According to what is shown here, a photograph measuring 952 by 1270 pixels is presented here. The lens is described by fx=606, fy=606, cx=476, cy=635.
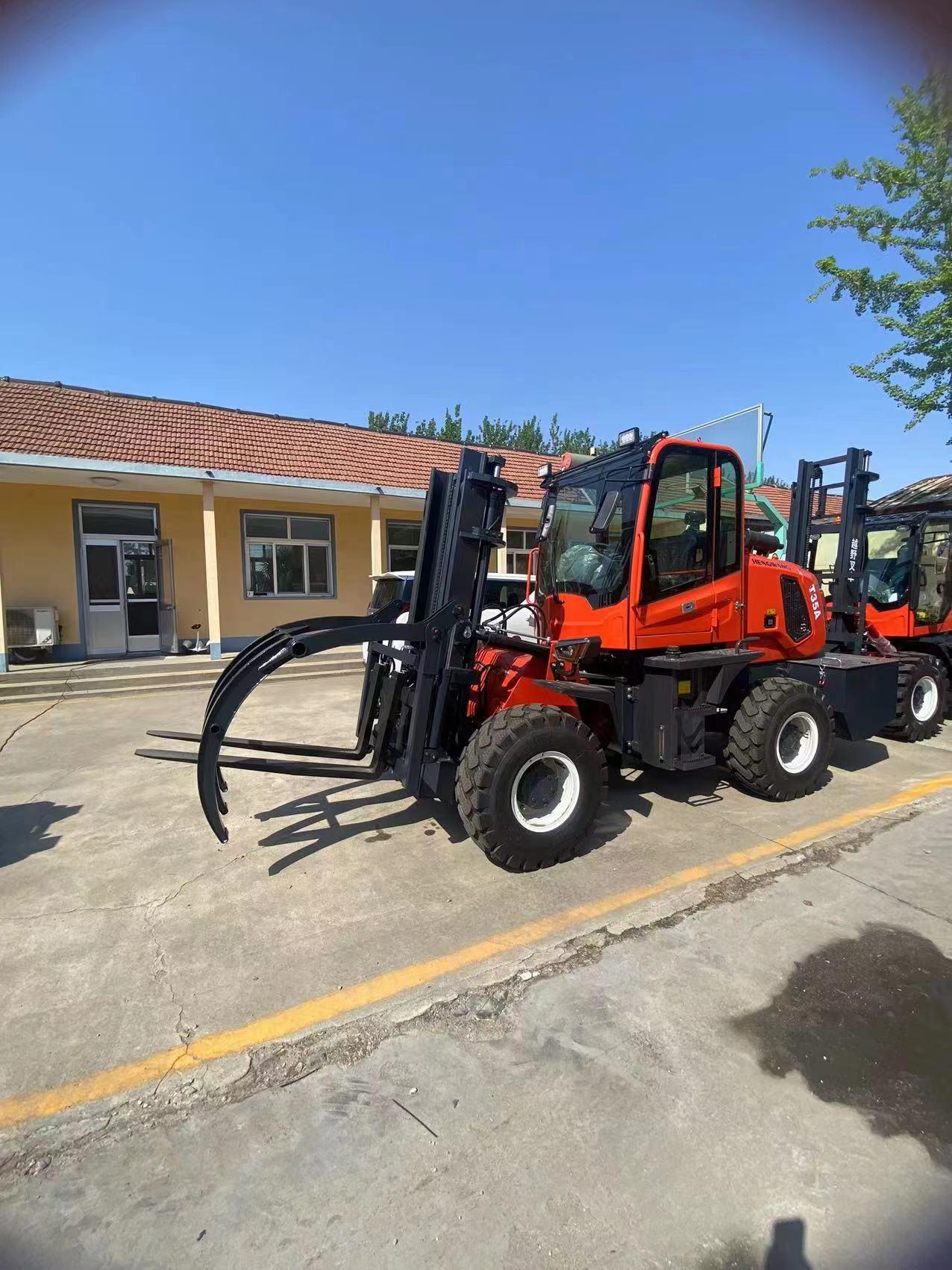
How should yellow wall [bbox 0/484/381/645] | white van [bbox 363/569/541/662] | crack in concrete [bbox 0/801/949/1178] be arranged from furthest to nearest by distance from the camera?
1. yellow wall [bbox 0/484/381/645]
2. white van [bbox 363/569/541/662]
3. crack in concrete [bbox 0/801/949/1178]

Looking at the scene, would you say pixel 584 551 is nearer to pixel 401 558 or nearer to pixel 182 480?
pixel 182 480

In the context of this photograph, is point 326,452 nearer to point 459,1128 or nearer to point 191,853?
point 191,853

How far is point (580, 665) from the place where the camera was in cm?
492

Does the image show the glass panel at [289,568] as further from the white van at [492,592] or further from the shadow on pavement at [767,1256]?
the shadow on pavement at [767,1256]

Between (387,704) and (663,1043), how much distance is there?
267cm

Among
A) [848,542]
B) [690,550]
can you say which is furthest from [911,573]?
[690,550]

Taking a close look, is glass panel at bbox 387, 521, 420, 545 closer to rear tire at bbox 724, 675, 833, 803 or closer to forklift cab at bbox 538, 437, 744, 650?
forklift cab at bbox 538, 437, 744, 650

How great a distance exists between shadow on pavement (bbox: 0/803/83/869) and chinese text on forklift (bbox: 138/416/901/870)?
102cm

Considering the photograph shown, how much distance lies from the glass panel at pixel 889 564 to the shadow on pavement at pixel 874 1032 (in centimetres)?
587

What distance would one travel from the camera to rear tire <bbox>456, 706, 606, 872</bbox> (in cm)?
376

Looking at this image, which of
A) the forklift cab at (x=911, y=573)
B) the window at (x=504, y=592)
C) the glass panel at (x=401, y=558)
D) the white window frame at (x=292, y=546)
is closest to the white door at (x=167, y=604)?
the white window frame at (x=292, y=546)

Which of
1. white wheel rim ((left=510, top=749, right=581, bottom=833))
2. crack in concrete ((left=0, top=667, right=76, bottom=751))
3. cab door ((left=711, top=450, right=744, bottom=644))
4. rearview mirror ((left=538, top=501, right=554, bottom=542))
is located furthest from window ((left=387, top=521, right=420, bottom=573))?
white wheel rim ((left=510, top=749, right=581, bottom=833))

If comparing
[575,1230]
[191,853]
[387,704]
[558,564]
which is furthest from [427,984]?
[558,564]

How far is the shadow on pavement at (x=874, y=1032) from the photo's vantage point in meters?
2.20
